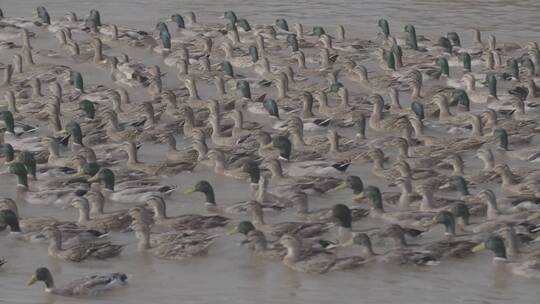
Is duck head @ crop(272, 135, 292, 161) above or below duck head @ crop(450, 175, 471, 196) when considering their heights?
below

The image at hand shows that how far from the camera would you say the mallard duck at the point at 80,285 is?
17.1 meters

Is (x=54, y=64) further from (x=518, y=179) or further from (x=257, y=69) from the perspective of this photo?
(x=518, y=179)

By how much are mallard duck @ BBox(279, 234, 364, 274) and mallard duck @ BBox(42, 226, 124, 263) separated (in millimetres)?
1933

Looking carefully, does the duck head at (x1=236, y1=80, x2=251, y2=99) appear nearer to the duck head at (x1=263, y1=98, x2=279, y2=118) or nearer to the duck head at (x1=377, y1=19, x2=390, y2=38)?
the duck head at (x1=263, y1=98, x2=279, y2=118)

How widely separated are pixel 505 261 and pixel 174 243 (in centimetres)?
369

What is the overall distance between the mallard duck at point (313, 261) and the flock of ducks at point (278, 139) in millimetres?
22

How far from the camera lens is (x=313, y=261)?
58.9 feet

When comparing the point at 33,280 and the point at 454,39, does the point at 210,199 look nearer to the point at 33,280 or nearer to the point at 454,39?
the point at 33,280

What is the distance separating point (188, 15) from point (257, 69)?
541 cm

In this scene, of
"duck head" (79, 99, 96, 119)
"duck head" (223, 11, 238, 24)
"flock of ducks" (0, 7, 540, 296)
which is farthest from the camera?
"duck head" (223, 11, 238, 24)

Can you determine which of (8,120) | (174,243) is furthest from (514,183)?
(8,120)

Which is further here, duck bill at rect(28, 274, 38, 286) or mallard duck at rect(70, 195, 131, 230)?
mallard duck at rect(70, 195, 131, 230)

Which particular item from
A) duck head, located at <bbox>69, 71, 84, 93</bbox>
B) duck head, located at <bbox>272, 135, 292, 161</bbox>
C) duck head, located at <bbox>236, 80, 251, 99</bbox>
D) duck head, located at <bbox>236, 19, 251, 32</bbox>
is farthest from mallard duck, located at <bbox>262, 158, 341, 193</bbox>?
duck head, located at <bbox>236, 19, 251, 32</bbox>

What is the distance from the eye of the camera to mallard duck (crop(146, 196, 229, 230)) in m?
19.4
